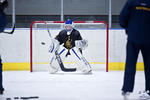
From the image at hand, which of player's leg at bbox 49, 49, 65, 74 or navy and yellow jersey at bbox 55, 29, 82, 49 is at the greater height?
navy and yellow jersey at bbox 55, 29, 82, 49

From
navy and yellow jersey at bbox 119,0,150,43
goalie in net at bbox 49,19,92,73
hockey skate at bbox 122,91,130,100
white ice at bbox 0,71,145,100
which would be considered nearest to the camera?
navy and yellow jersey at bbox 119,0,150,43

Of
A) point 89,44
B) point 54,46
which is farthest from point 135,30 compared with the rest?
point 89,44

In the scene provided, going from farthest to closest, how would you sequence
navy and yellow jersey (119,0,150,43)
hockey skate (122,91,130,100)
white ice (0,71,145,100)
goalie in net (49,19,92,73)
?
goalie in net (49,19,92,73) → white ice (0,71,145,100) → hockey skate (122,91,130,100) → navy and yellow jersey (119,0,150,43)

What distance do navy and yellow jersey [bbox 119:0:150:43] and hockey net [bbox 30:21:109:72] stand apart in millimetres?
2514

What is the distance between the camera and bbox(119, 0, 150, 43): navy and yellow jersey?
96.6 inches

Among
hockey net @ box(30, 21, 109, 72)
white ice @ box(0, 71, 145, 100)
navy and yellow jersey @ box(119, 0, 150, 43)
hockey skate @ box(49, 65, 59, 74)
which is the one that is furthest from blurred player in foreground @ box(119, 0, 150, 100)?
hockey net @ box(30, 21, 109, 72)

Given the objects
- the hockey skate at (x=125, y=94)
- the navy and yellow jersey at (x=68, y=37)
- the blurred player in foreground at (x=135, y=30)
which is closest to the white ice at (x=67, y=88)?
the hockey skate at (x=125, y=94)

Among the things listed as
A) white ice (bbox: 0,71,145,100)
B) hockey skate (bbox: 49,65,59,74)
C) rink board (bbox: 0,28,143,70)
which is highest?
rink board (bbox: 0,28,143,70)

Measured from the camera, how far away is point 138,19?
8.10ft

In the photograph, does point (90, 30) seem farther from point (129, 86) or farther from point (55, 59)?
point (129, 86)

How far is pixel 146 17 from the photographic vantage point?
2.46 m

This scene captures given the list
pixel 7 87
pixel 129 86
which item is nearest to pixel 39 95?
pixel 7 87

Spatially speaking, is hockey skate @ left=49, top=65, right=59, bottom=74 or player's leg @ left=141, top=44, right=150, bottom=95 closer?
player's leg @ left=141, top=44, right=150, bottom=95

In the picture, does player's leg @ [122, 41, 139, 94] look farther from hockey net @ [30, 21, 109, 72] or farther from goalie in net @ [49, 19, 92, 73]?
hockey net @ [30, 21, 109, 72]
